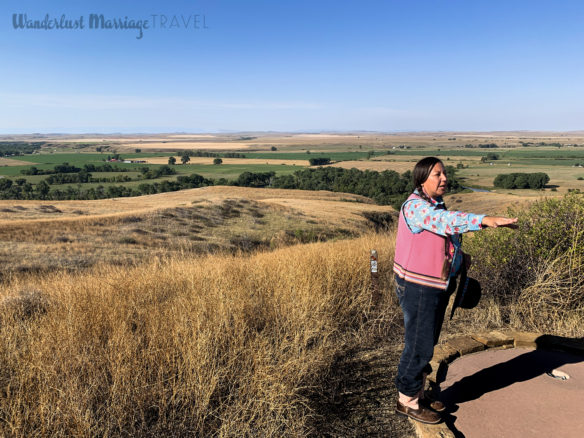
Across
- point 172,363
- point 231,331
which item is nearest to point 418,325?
point 231,331

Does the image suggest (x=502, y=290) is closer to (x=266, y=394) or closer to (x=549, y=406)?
(x=549, y=406)

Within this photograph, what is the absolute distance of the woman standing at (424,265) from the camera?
2.45 metres

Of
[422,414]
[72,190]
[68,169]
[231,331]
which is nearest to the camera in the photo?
[422,414]

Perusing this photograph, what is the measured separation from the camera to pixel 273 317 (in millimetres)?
4391

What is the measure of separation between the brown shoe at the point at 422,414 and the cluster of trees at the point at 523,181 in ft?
286

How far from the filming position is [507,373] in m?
3.57

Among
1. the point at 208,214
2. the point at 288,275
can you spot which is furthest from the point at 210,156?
the point at 288,275

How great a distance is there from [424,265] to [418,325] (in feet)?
1.60

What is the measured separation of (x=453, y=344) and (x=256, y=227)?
27708 mm

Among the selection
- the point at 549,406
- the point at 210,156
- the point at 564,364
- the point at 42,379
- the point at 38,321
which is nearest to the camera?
the point at 42,379

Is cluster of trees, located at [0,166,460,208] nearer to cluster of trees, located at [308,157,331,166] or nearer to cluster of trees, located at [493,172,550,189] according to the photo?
cluster of trees, located at [493,172,550,189]

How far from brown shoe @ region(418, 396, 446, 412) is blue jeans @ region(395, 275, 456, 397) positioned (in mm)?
237

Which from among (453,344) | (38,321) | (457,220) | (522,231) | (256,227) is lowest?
(256,227)

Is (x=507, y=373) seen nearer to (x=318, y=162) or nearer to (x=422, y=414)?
(x=422, y=414)
